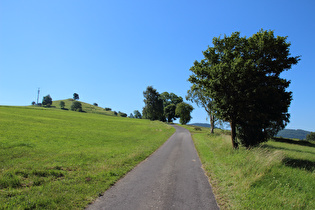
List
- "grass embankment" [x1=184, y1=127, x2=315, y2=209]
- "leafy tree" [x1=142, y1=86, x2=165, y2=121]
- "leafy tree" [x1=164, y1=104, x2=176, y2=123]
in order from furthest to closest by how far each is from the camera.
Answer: "leafy tree" [x1=164, y1=104, x2=176, y2=123] → "leafy tree" [x1=142, y1=86, x2=165, y2=121] → "grass embankment" [x1=184, y1=127, x2=315, y2=209]

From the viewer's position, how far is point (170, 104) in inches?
4232

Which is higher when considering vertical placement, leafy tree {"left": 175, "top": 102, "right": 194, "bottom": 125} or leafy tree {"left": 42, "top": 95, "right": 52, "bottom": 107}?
leafy tree {"left": 42, "top": 95, "right": 52, "bottom": 107}

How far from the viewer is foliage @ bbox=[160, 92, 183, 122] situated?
106000 mm

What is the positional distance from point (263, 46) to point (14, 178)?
72.4 ft

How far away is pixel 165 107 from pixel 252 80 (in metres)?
90.2

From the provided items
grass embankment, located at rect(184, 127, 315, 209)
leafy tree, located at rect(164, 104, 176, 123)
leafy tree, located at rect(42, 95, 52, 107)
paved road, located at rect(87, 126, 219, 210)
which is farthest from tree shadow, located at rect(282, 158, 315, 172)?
leafy tree, located at rect(42, 95, 52, 107)

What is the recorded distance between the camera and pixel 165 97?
118m

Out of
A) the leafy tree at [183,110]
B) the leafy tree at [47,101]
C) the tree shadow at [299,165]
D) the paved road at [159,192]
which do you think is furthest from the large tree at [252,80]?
the leafy tree at [47,101]

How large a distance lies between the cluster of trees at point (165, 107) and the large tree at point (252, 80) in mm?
68038

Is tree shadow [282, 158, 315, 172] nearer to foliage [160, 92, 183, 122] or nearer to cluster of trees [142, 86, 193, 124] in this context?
cluster of trees [142, 86, 193, 124]

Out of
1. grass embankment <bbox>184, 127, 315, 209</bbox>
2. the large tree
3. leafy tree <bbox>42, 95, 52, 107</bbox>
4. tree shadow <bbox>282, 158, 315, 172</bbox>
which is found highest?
leafy tree <bbox>42, 95, 52, 107</bbox>

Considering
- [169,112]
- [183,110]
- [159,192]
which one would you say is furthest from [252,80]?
[169,112]

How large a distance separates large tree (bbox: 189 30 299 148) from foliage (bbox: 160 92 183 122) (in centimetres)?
8643

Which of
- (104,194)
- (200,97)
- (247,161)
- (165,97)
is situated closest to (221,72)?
(247,161)
